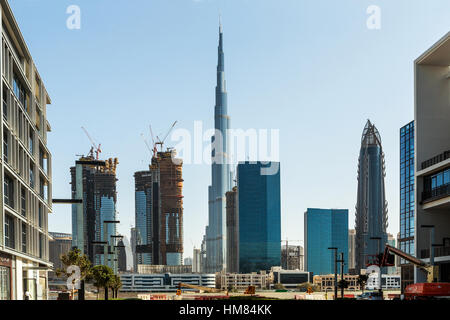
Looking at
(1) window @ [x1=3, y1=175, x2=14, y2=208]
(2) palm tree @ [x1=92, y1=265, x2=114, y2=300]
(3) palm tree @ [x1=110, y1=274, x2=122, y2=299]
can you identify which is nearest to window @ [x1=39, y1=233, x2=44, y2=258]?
(2) palm tree @ [x1=92, y1=265, x2=114, y2=300]

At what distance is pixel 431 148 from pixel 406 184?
95398 mm

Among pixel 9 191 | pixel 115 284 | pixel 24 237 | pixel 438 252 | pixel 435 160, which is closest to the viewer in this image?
pixel 9 191

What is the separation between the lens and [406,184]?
149375mm

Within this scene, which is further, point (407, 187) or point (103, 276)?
point (407, 187)

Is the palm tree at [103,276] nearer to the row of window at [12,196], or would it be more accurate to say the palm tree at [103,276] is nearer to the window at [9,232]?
the row of window at [12,196]

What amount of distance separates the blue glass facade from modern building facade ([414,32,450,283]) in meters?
76.5

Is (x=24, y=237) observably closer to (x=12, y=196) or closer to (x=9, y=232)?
(x=9, y=232)

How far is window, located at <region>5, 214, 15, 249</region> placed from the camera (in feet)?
168

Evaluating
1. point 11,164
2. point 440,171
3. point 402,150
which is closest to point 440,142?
point 440,171

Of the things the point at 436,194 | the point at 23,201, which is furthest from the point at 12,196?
the point at 436,194

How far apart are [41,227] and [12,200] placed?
20.0 m

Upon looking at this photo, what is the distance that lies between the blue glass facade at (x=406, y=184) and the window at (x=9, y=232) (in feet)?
325

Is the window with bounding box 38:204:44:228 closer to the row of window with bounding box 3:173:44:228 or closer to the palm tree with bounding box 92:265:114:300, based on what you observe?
the row of window with bounding box 3:173:44:228

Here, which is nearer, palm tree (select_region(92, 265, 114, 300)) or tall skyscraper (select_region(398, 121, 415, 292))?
palm tree (select_region(92, 265, 114, 300))
